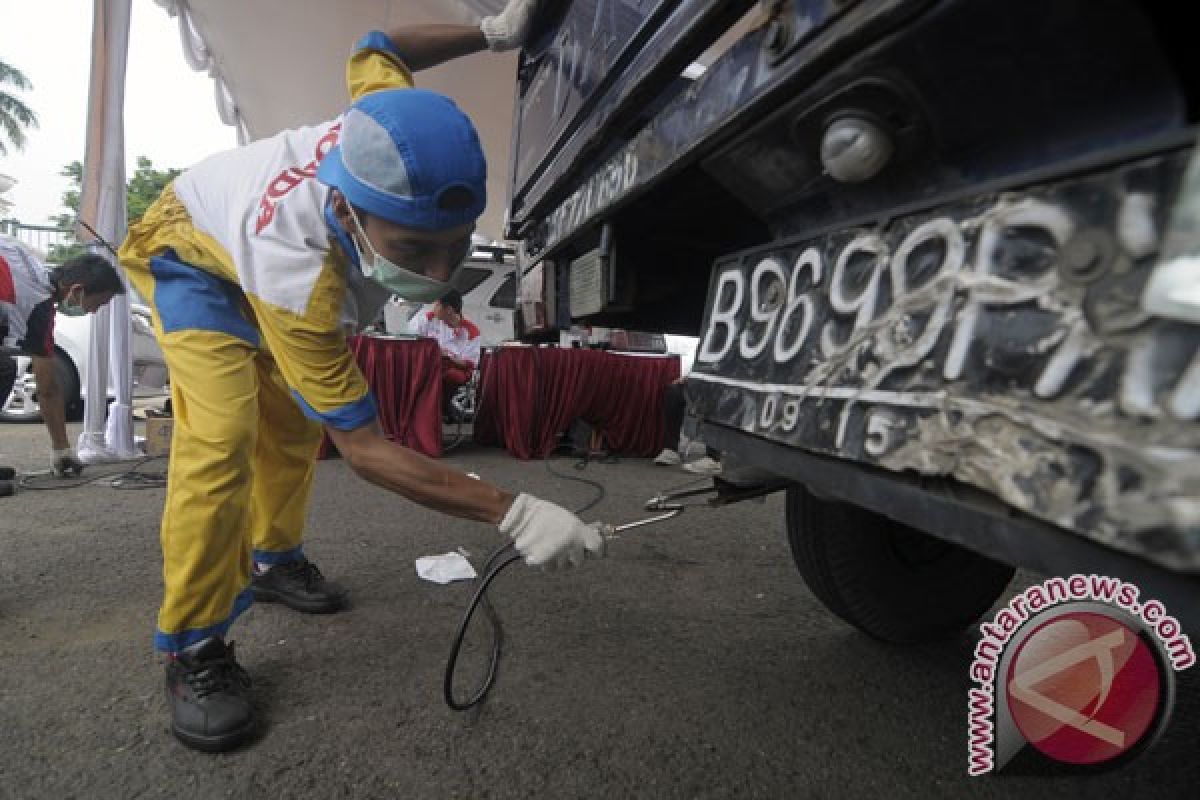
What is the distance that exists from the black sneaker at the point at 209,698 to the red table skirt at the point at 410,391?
9.44 feet

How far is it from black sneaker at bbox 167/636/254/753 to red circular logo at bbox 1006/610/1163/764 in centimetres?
131

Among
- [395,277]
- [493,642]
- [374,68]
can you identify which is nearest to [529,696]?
[493,642]

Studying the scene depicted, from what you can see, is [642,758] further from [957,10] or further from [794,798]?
[957,10]

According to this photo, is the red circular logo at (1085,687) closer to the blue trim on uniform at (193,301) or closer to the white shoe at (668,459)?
the blue trim on uniform at (193,301)

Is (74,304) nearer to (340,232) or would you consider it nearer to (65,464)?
(65,464)

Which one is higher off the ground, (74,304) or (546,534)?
(74,304)

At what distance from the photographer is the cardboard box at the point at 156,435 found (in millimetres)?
3904

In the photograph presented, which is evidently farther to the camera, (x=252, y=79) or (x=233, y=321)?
(x=252, y=79)

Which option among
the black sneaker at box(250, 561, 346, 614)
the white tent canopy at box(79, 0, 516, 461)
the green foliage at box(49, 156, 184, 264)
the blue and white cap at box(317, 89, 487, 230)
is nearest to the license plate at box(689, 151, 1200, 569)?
the blue and white cap at box(317, 89, 487, 230)

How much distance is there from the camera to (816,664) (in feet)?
5.06

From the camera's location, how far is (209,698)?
4.02 ft

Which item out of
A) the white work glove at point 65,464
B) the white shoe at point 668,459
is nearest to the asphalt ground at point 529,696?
the white work glove at point 65,464

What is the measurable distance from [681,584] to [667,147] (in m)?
1.41

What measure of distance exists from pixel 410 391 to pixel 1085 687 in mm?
3916
